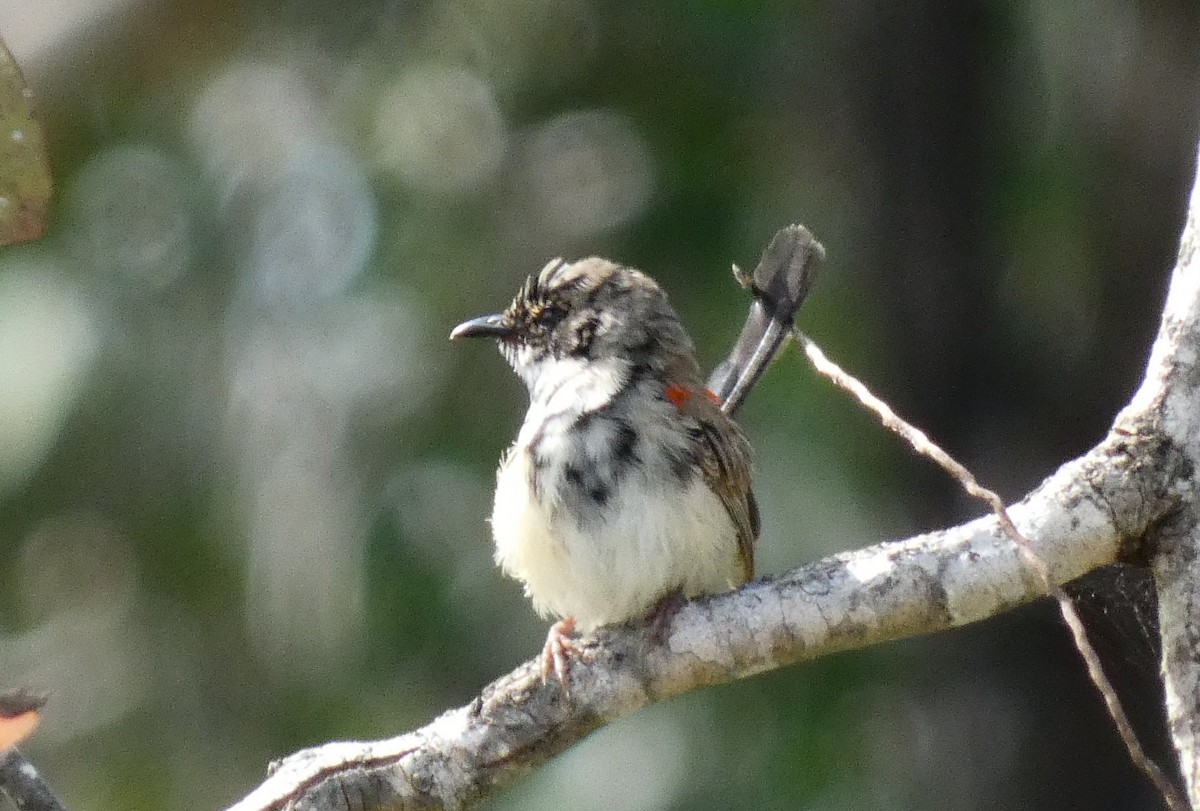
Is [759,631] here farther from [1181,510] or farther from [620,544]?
[620,544]

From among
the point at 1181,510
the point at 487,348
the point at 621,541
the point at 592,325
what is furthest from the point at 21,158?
the point at 487,348

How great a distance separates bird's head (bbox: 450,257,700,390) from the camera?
4707mm

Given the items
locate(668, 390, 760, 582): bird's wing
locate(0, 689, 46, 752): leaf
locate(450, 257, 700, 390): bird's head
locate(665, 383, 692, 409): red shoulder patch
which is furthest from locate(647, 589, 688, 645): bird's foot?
locate(0, 689, 46, 752): leaf

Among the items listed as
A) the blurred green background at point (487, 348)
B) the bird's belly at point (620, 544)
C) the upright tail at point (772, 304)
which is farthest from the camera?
the blurred green background at point (487, 348)

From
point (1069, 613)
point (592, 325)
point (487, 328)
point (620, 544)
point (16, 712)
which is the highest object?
point (487, 328)

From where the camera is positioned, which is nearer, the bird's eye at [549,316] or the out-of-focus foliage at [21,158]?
the out-of-focus foliage at [21,158]

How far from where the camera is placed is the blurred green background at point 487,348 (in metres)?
6.97

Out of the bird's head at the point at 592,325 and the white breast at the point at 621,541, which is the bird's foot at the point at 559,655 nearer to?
the white breast at the point at 621,541

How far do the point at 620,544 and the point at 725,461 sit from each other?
47cm

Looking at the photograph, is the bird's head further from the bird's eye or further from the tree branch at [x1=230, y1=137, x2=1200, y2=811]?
the tree branch at [x1=230, y1=137, x2=1200, y2=811]

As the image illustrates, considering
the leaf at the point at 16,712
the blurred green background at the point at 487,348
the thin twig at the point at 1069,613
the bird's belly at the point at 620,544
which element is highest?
the blurred green background at the point at 487,348

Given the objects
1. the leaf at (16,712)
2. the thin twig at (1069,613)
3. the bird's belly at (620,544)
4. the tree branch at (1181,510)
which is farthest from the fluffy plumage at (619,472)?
the leaf at (16,712)

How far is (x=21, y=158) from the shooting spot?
6.21ft

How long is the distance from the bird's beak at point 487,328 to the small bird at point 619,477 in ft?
0.58
